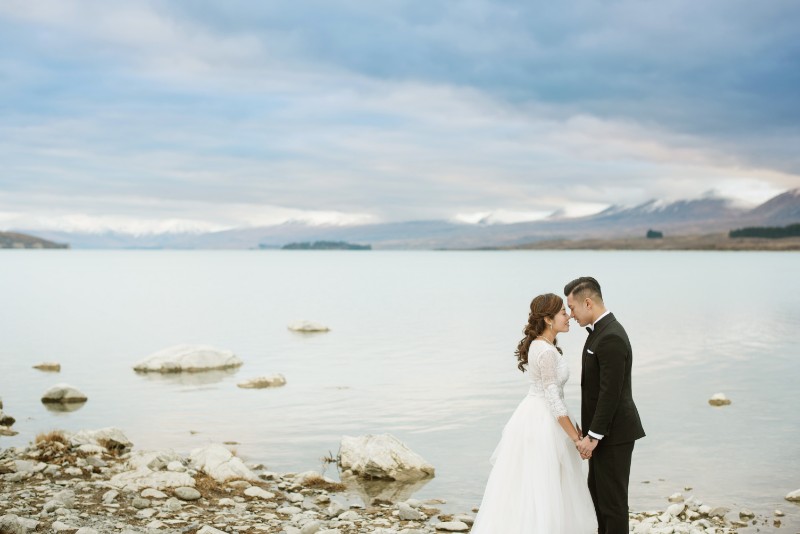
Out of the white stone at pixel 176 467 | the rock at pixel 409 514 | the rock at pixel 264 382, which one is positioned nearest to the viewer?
the rock at pixel 409 514

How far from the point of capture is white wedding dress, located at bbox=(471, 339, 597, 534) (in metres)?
10.0

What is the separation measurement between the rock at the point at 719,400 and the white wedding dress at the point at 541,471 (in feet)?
64.1

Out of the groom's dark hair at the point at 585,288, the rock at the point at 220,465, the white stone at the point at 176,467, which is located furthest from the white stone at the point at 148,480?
the groom's dark hair at the point at 585,288

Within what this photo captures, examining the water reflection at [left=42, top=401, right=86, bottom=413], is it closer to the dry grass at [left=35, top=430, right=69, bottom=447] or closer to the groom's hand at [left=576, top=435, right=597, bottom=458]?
the dry grass at [left=35, top=430, right=69, bottom=447]

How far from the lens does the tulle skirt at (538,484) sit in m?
10.1

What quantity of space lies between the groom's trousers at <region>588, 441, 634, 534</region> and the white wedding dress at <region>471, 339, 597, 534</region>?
1.23 ft

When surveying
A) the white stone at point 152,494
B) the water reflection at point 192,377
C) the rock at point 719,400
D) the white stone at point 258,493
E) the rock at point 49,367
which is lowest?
the rock at point 49,367

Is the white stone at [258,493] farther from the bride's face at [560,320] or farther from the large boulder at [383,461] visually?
the bride's face at [560,320]

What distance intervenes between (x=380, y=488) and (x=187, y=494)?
4416 mm

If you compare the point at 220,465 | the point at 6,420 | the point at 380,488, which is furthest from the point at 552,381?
the point at 6,420

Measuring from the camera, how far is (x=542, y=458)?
10156 millimetres

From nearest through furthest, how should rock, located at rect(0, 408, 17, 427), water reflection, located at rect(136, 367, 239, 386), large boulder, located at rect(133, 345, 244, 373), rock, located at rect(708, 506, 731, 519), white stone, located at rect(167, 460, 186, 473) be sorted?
1. rock, located at rect(708, 506, 731, 519)
2. white stone, located at rect(167, 460, 186, 473)
3. rock, located at rect(0, 408, 17, 427)
4. water reflection, located at rect(136, 367, 239, 386)
5. large boulder, located at rect(133, 345, 244, 373)

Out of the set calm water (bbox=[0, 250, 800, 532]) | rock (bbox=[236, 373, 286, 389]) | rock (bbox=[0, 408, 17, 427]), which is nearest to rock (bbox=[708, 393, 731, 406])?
calm water (bbox=[0, 250, 800, 532])

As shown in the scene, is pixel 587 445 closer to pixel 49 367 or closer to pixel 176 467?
pixel 176 467
